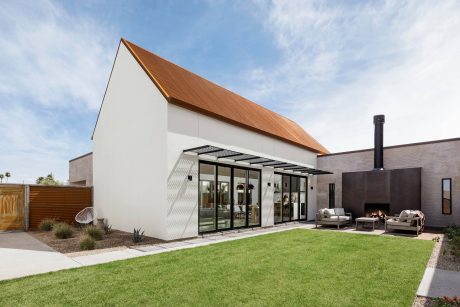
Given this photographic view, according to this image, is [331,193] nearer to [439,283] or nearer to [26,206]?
[439,283]

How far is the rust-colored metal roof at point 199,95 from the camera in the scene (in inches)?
426

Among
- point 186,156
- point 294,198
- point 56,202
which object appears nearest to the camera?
point 186,156

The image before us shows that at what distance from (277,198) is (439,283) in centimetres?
1000

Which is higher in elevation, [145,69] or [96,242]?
[145,69]

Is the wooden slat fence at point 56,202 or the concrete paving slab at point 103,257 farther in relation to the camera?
the wooden slat fence at point 56,202

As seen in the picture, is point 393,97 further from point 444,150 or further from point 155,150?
point 155,150

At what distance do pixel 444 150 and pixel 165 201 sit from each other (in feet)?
48.7

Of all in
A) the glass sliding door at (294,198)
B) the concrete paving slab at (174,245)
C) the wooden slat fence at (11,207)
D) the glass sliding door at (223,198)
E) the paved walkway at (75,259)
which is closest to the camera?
the paved walkway at (75,259)

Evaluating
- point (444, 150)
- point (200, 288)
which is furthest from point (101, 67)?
point (444, 150)

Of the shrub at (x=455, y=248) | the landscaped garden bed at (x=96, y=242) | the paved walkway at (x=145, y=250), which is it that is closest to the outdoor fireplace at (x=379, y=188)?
the shrub at (x=455, y=248)

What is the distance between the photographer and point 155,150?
10453 mm

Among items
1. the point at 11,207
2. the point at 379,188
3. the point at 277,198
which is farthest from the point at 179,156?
the point at 379,188

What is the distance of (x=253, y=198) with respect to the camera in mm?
13523

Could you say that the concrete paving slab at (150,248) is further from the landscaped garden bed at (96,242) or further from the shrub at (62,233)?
the shrub at (62,233)
